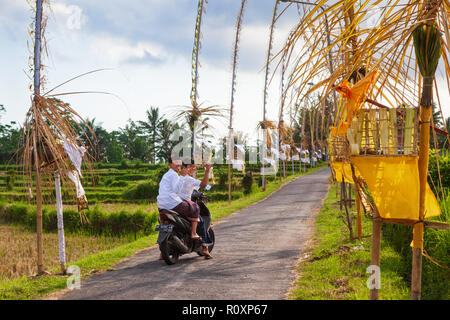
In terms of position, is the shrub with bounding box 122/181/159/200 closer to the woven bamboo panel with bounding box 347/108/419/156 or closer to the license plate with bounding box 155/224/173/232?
the license plate with bounding box 155/224/173/232

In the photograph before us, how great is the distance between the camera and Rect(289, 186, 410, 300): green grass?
418 cm

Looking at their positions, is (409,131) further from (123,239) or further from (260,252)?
(123,239)

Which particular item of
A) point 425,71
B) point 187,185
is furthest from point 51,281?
point 425,71

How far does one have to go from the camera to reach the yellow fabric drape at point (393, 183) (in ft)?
9.51

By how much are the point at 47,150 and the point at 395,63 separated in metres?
4.45

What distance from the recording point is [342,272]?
4984 millimetres

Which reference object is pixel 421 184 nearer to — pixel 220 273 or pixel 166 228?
pixel 220 273

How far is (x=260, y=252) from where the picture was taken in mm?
6590

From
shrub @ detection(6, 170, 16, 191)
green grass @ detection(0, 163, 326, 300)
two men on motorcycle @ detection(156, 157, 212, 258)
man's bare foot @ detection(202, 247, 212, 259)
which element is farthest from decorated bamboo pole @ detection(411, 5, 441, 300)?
shrub @ detection(6, 170, 16, 191)

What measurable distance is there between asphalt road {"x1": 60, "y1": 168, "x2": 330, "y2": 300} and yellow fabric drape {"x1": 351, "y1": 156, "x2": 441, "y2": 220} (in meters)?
1.77
